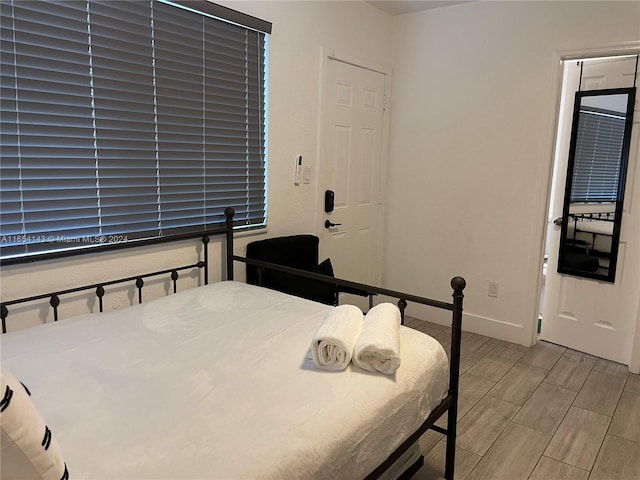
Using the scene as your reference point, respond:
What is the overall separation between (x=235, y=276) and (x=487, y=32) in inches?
97.1

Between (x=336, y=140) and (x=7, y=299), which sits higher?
(x=336, y=140)

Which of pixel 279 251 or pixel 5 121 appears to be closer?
pixel 5 121

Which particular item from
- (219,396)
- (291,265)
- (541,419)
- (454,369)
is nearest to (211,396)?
(219,396)

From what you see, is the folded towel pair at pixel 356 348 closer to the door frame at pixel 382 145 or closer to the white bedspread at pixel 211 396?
the white bedspread at pixel 211 396

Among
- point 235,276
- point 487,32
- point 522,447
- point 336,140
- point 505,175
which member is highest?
point 487,32

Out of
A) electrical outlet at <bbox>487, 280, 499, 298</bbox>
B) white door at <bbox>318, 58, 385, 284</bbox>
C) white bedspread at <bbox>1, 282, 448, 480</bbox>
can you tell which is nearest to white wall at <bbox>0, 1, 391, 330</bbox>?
white door at <bbox>318, 58, 385, 284</bbox>

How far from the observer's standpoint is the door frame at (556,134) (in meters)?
2.91

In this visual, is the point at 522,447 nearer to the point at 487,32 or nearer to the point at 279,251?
the point at 279,251

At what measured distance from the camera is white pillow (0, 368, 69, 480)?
0.83m

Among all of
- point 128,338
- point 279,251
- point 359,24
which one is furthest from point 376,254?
point 128,338

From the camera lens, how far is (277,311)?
2.15 metres

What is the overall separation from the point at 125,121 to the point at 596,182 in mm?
2921

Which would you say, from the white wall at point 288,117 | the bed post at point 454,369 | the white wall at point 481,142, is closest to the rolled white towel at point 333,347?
the bed post at point 454,369

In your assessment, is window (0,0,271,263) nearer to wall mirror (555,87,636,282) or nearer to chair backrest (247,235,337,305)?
chair backrest (247,235,337,305)
